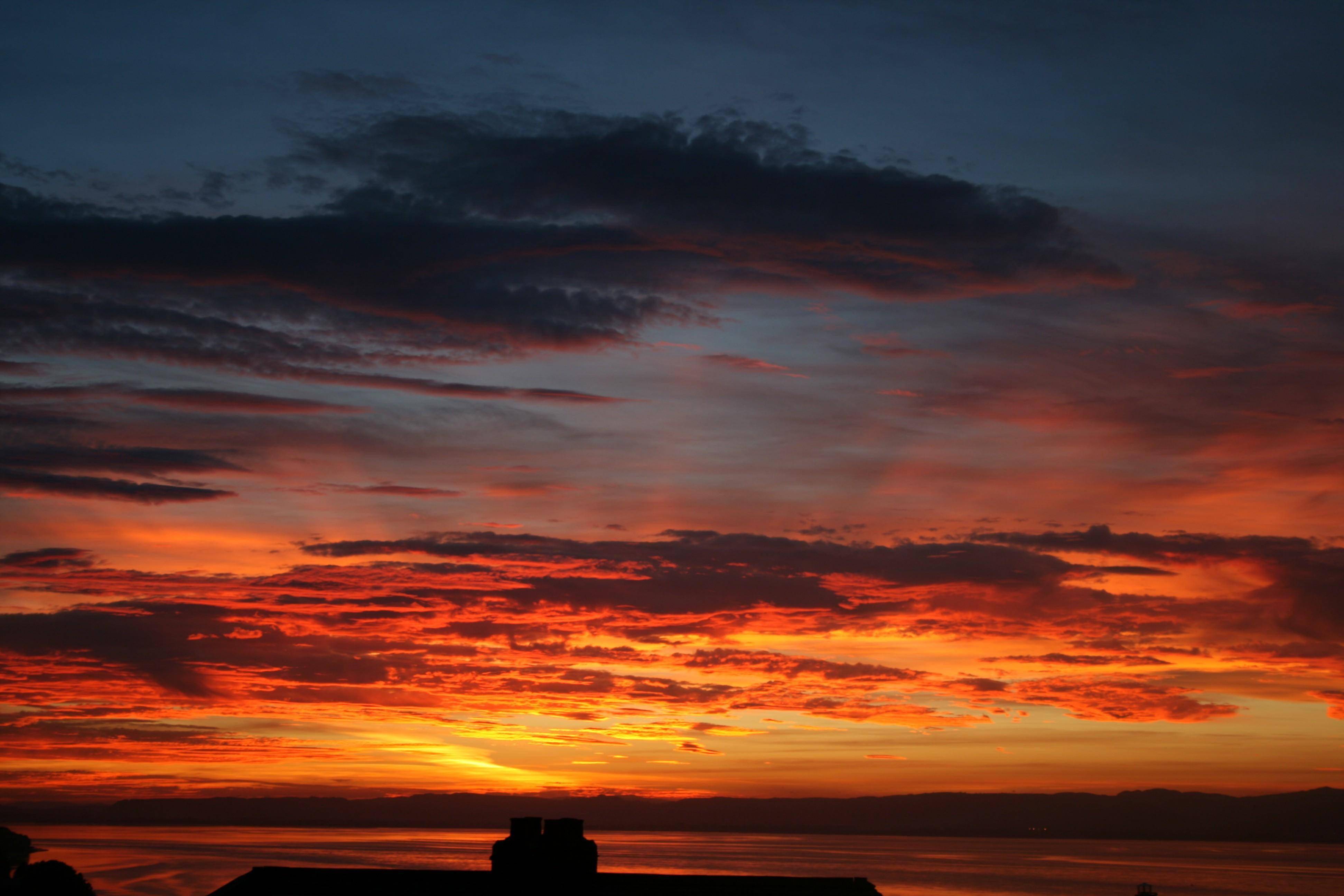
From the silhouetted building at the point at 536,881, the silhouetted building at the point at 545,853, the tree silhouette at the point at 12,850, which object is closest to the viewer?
the silhouetted building at the point at 536,881

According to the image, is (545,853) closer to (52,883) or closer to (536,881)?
(536,881)

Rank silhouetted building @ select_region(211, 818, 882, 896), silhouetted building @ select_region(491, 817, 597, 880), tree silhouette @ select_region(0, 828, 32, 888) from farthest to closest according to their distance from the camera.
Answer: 1. tree silhouette @ select_region(0, 828, 32, 888)
2. silhouetted building @ select_region(491, 817, 597, 880)
3. silhouetted building @ select_region(211, 818, 882, 896)

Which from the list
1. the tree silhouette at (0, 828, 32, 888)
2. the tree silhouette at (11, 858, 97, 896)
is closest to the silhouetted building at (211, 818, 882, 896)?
the tree silhouette at (11, 858, 97, 896)

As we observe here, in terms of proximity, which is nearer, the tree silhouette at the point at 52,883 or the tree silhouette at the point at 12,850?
the tree silhouette at the point at 52,883

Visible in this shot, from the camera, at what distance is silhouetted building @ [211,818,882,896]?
25.0 m

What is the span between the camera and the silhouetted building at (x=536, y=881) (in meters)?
25.0

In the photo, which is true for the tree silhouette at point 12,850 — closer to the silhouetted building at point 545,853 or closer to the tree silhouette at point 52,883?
the tree silhouette at point 52,883

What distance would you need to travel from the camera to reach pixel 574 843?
27.0 m

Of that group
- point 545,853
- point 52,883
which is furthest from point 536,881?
point 52,883

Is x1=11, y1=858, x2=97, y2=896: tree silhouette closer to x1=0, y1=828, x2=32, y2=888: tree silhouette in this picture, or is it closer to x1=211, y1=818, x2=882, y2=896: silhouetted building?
x1=0, y1=828, x2=32, y2=888: tree silhouette

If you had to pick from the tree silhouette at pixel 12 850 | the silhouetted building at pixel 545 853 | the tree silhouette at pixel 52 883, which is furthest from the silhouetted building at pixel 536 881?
the tree silhouette at pixel 12 850

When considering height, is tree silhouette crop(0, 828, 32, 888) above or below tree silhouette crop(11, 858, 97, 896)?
above

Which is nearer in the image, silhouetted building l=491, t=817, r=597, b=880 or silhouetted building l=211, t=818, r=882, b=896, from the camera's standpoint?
silhouetted building l=211, t=818, r=882, b=896

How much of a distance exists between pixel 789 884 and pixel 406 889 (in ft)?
29.4
